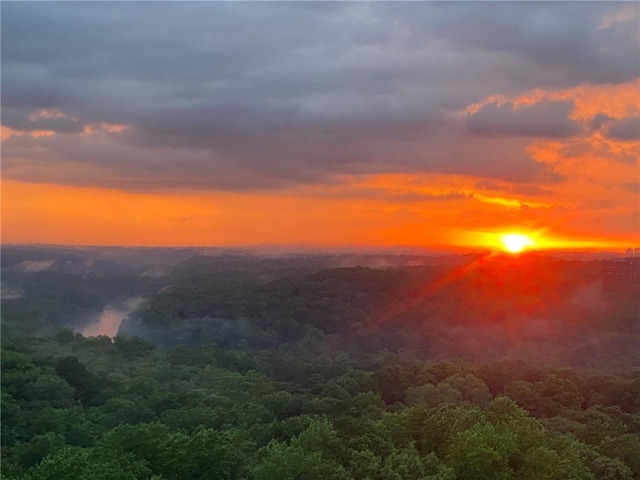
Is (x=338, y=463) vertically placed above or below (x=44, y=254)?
below

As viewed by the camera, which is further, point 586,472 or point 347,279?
point 347,279

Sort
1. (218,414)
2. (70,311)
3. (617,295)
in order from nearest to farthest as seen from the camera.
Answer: (218,414) → (617,295) → (70,311)

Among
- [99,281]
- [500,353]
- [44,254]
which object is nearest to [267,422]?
[500,353]

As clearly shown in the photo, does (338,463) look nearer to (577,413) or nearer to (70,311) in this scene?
(577,413)

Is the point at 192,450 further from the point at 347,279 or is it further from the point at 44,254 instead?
the point at 347,279

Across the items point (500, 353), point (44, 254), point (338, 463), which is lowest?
point (500, 353)

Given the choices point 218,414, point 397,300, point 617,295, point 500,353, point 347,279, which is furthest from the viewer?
point 347,279
